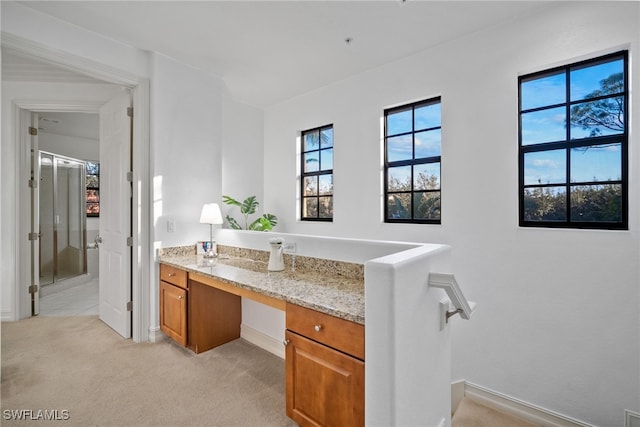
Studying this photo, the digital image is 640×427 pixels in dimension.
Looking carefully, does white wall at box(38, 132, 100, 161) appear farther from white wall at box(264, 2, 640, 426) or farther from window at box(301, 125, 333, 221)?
white wall at box(264, 2, 640, 426)

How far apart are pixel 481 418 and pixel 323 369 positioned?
1565mm

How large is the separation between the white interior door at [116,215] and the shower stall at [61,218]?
1870mm

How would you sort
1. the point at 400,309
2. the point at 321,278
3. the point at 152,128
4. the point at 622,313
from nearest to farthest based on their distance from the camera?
1. the point at 400,309
2. the point at 622,313
3. the point at 321,278
4. the point at 152,128

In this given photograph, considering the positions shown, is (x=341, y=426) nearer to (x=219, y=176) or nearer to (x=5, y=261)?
(x=219, y=176)

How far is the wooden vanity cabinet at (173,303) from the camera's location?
106 inches

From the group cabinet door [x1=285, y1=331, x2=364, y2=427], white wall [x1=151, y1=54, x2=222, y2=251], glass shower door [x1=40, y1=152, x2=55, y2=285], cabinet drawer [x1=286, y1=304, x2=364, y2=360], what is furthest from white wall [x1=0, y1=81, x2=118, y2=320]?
cabinet door [x1=285, y1=331, x2=364, y2=427]

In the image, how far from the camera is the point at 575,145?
231 centimetres

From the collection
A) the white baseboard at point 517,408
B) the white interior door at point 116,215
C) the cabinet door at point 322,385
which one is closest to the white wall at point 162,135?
the white interior door at point 116,215

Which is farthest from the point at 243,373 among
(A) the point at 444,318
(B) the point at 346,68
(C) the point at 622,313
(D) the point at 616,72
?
(D) the point at 616,72

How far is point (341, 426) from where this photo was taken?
1519 mm

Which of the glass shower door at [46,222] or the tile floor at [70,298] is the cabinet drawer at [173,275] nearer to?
the tile floor at [70,298]

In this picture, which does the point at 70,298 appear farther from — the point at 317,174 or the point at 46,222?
the point at 317,174

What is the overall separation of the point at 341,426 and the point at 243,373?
47.1 inches

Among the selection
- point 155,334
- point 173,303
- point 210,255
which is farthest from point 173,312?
point 210,255
